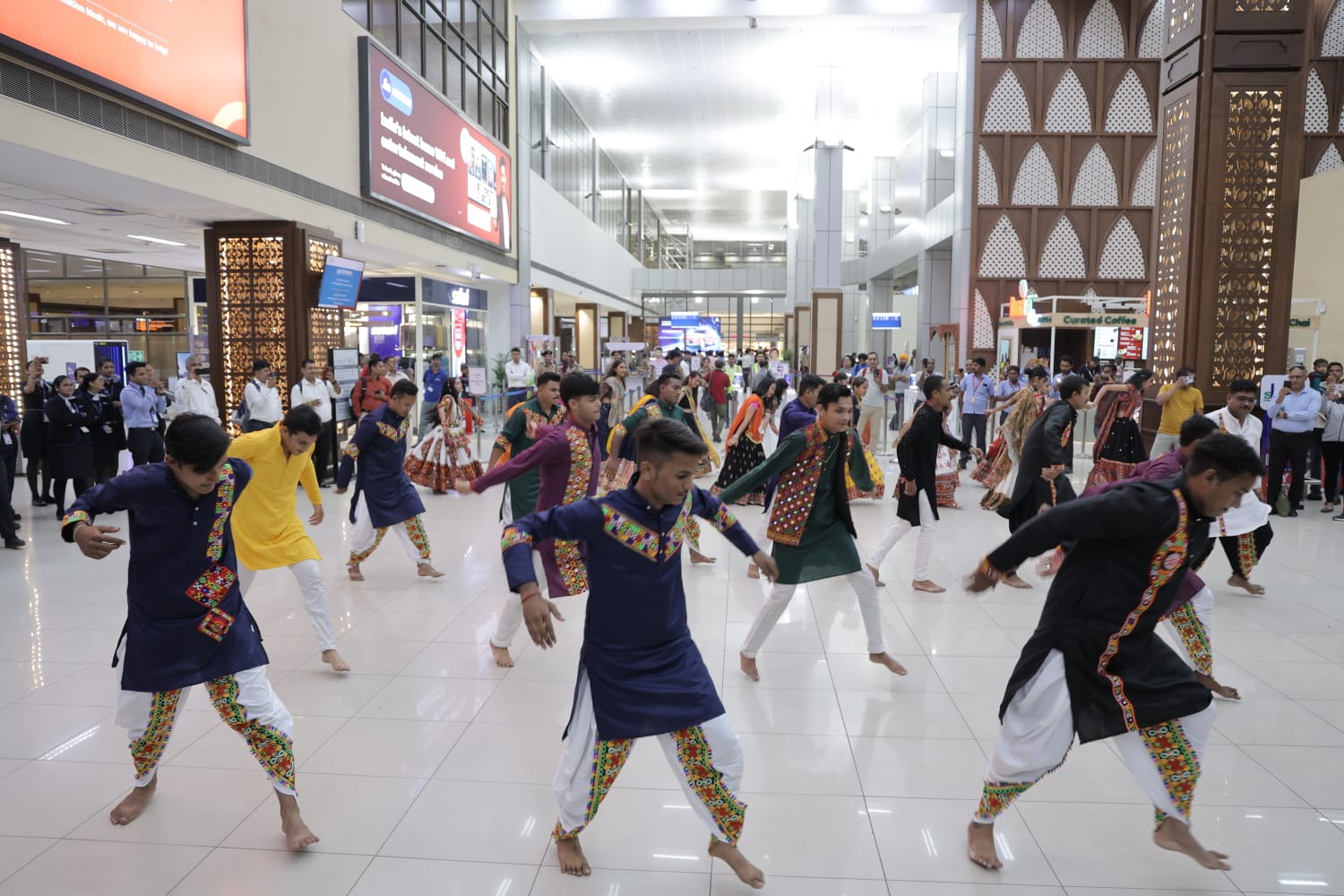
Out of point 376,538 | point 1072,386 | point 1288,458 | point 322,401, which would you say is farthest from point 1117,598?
point 322,401

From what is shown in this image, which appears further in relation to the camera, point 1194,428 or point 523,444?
point 523,444

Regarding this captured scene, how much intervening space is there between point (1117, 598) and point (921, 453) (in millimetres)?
3373

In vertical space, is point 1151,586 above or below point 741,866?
above

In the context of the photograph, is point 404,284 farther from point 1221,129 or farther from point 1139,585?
point 1139,585

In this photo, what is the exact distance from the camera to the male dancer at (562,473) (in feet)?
14.4

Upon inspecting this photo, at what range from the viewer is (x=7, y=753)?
3.65 meters

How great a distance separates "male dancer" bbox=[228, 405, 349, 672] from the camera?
4121 mm

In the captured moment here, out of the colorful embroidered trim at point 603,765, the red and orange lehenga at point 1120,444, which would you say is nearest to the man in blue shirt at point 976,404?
the red and orange lehenga at point 1120,444

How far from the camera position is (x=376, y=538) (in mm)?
6559

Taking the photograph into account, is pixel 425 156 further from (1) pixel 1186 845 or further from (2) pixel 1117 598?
(1) pixel 1186 845

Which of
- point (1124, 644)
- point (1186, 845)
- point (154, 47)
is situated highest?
point (154, 47)

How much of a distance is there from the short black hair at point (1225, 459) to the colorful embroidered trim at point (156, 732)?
10.6ft

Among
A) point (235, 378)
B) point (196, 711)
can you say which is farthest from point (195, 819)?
point (235, 378)

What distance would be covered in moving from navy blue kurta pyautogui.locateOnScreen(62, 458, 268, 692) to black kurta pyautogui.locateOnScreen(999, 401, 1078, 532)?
444cm
